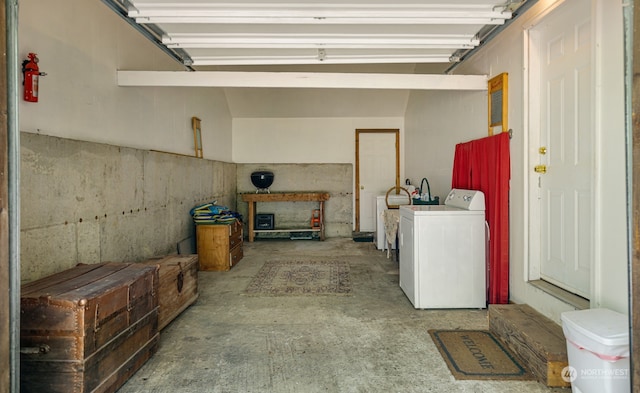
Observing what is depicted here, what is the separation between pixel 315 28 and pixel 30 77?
1960 mm

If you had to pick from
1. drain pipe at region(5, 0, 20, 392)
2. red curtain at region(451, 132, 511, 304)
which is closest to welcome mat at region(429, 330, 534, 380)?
red curtain at region(451, 132, 511, 304)

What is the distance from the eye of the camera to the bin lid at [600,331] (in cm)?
161

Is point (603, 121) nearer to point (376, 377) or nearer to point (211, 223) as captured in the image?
point (376, 377)

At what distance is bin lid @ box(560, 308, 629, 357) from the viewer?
63.3 inches

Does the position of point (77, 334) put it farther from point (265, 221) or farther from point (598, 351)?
point (265, 221)

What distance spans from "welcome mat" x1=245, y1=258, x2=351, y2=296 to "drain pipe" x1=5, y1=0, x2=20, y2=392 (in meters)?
2.47

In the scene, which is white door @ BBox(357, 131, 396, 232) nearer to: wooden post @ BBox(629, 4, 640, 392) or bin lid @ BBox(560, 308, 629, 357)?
bin lid @ BBox(560, 308, 629, 357)

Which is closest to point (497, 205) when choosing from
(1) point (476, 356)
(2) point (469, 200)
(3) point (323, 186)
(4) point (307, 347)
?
(2) point (469, 200)

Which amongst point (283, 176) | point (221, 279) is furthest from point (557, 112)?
point (283, 176)

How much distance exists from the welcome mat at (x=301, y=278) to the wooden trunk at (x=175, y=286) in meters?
0.67

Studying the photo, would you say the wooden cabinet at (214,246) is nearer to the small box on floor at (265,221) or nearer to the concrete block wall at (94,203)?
the concrete block wall at (94,203)

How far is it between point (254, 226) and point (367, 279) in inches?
144

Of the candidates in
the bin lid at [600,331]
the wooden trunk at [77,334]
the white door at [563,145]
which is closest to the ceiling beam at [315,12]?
the white door at [563,145]

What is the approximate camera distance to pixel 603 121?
213cm
